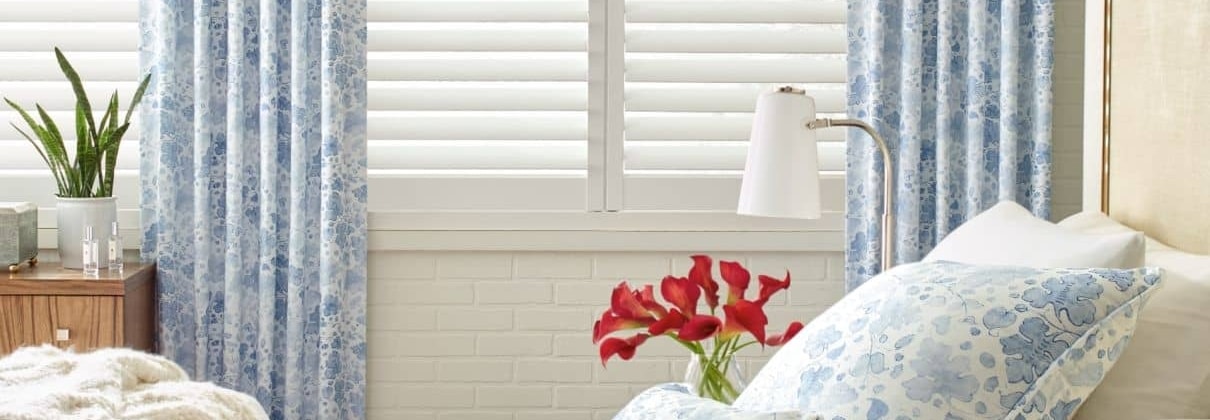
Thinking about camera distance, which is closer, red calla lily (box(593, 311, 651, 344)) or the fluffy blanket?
the fluffy blanket

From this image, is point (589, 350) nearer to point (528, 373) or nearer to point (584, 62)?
point (528, 373)

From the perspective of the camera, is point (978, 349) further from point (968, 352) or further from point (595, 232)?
point (595, 232)

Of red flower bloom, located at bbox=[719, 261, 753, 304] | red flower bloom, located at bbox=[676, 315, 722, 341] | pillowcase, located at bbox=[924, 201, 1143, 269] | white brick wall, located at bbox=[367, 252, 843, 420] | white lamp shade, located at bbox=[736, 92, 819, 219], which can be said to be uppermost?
white lamp shade, located at bbox=[736, 92, 819, 219]

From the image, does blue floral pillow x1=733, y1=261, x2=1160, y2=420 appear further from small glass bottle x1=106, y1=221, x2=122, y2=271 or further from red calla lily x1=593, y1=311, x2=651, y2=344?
small glass bottle x1=106, y1=221, x2=122, y2=271

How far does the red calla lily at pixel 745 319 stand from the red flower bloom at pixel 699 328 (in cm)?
3

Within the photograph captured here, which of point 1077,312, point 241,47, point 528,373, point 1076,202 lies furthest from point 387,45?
point 1077,312

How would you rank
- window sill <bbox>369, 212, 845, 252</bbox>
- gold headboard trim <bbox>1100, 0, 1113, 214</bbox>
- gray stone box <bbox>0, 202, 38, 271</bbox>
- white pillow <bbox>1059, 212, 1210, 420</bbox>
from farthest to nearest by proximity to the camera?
window sill <bbox>369, 212, 845, 252</bbox> → gray stone box <bbox>0, 202, 38, 271</bbox> → gold headboard trim <bbox>1100, 0, 1113, 214</bbox> → white pillow <bbox>1059, 212, 1210, 420</bbox>

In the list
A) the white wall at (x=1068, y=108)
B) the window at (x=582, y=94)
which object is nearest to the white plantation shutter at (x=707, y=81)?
the window at (x=582, y=94)

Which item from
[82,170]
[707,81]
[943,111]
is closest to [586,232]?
[707,81]

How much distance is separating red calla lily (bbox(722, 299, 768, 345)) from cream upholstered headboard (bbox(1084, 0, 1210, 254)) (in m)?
0.76

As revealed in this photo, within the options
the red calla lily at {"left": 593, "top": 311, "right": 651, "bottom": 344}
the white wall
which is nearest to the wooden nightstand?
the red calla lily at {"left": 593, "top": 311, "right": 651, "bottom": 344}

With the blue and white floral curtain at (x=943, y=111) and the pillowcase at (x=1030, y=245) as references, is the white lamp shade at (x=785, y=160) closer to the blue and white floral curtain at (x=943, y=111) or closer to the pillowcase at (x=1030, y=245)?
the pillowcase at (x=1030, y=245)

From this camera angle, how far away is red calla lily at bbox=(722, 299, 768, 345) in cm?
178

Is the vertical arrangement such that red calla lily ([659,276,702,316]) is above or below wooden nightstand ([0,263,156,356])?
above
